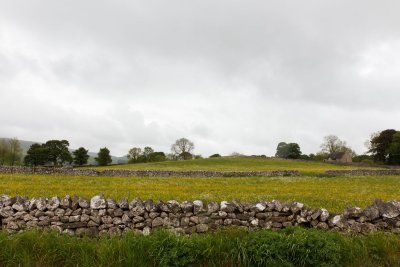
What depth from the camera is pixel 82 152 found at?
361 feet

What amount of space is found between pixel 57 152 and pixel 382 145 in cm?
10193

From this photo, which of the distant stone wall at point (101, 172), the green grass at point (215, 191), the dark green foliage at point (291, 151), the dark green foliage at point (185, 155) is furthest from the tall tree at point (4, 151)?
the dark green foliage at point (291, 151)

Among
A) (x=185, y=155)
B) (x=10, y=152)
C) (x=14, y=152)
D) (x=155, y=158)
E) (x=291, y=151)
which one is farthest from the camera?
(x=185, y=155)

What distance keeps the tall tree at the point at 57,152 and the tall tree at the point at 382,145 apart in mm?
97601

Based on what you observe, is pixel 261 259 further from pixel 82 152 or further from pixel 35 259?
pixel 82 152

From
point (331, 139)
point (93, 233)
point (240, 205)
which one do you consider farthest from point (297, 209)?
point (331, 139)

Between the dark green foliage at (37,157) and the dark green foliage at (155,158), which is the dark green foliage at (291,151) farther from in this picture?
the dark green foliage at (37,157)

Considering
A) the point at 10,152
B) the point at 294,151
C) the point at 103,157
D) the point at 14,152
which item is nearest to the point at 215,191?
the point at 103,157

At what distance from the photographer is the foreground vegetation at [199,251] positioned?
7.62 meters

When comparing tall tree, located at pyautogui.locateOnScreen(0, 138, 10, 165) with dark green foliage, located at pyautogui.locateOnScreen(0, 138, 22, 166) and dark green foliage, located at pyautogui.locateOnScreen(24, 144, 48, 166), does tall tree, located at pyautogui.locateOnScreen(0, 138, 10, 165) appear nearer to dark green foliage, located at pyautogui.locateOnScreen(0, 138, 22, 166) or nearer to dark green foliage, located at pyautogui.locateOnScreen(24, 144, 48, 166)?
dark green foliage, located at pyautogui.locateOnScreen(0, 138, 22, 166)

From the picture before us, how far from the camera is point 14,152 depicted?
360 ft

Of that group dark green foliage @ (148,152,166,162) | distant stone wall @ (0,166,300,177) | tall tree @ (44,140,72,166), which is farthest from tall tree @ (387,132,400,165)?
tall tree @ (44,140,72,166)

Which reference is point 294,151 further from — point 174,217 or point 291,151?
point 174,217

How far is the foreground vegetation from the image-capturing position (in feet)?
25.0
